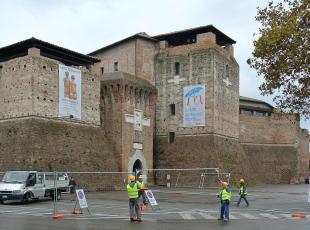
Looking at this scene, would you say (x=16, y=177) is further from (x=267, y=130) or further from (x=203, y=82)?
(x=267, y=130)

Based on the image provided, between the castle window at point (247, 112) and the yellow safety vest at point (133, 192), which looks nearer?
the yellow safety vest at point (133, 192)

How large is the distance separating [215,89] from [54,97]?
51.8 ft

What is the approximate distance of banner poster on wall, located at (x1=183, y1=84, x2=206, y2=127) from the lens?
4762cm

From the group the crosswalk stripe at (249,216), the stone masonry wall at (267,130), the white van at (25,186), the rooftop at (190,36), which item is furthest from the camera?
the stone masonry wall at (267,130)

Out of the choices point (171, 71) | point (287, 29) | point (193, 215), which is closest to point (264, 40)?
point (287, 29)

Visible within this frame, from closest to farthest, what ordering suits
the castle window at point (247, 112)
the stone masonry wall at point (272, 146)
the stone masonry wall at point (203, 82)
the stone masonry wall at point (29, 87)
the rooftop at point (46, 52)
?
the stone masonry wall at point (29, 87) < the rooftop at point (46, 52) < the stone masonry wall at point (203, 82) < the stone masonry wall at point (272, 146) < the castle window at point (247, 112)

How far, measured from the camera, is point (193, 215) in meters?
21.7

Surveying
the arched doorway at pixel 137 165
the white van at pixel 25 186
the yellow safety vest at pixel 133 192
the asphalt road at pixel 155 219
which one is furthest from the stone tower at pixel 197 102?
the yellow safety vest at pixel 133 192

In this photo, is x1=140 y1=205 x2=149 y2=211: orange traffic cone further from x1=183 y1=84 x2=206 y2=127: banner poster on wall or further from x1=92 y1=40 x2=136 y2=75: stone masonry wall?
x1=92 y1=40 x2=136 y2=75: stone masonry wall

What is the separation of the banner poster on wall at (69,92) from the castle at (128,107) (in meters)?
0.08

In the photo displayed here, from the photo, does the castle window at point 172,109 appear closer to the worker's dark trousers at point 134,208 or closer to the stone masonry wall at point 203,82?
the stone masonry wall at point 203,82

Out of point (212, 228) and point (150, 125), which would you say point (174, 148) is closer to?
point (150, 125)

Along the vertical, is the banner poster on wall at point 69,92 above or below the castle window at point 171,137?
above

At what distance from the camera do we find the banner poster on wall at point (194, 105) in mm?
47625
